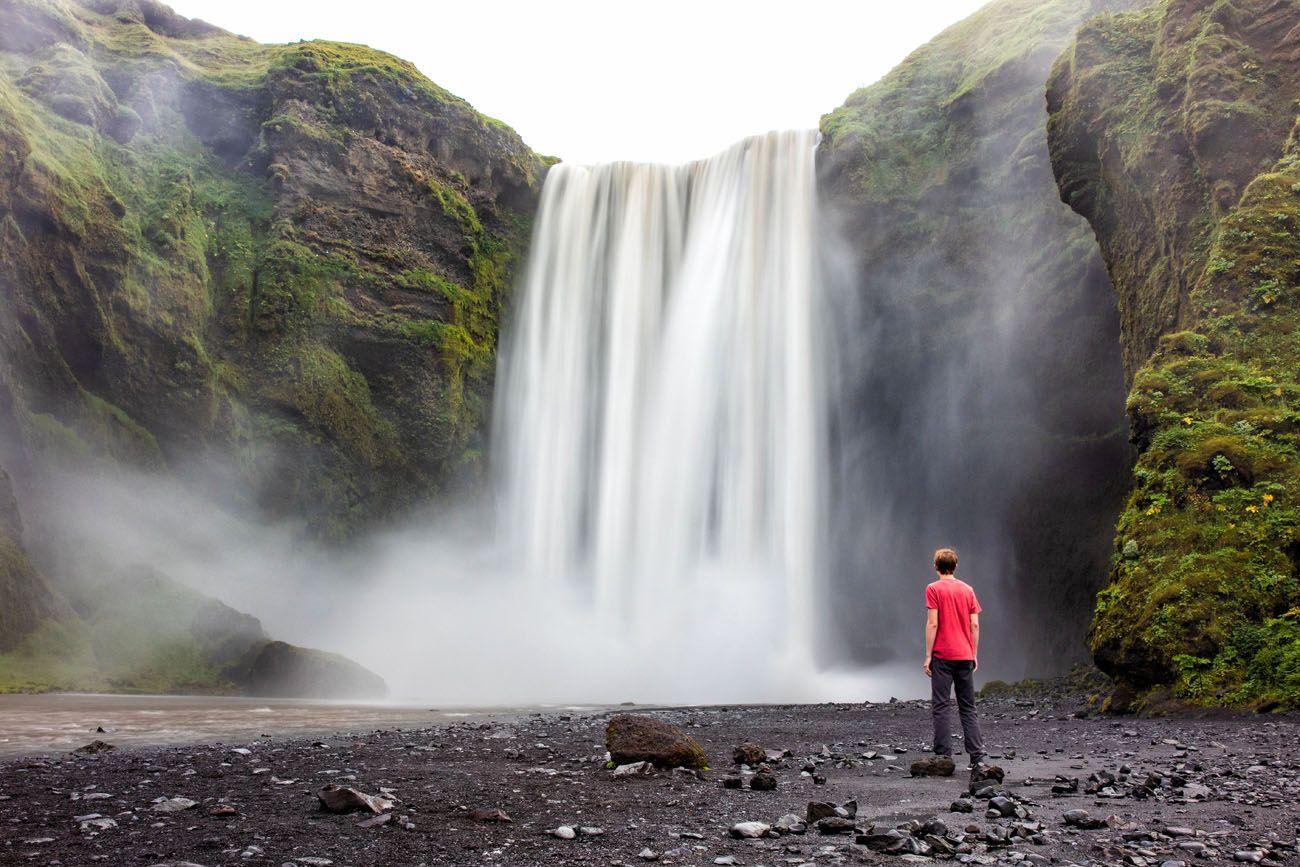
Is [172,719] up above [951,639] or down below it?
below

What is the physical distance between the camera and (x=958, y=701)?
752 centimetres

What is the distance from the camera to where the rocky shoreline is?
14.6 ft

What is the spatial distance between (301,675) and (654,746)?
1835 centimetres

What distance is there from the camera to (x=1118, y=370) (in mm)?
24578

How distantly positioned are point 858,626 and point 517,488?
13228 mm

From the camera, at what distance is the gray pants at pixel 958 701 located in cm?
725

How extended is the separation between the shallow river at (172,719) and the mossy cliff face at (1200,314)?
10.6 meters

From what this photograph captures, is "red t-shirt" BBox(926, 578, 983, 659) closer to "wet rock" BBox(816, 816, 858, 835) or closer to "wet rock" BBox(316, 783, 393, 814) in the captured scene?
"wet rock" BBox(816, 816, 858, 835)

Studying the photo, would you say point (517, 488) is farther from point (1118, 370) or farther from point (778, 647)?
point (1118, 370)

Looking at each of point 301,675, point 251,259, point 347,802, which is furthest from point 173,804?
point 251,259

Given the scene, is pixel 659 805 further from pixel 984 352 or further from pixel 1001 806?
pixel 984 352

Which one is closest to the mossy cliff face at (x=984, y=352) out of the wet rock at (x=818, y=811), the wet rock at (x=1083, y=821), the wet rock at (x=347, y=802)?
the wet rock at (x=1083, y=821)

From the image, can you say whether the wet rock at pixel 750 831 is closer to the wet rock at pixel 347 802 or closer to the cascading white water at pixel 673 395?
the wet rock at pixel 347 802

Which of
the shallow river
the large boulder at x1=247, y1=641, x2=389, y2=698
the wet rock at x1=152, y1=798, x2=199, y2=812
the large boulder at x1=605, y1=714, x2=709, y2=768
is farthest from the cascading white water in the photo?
the wet rock at x1=152, y1=798, x2=199, y2=812
